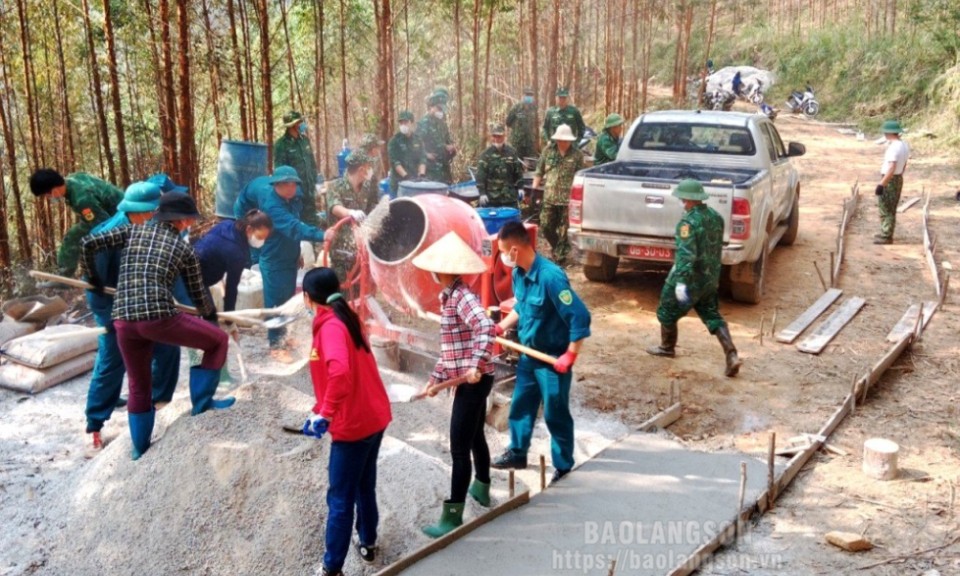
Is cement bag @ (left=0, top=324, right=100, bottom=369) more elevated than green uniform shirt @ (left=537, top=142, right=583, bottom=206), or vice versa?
green uniform shirt @ (left=537, top=142, right=583, bottom=206)

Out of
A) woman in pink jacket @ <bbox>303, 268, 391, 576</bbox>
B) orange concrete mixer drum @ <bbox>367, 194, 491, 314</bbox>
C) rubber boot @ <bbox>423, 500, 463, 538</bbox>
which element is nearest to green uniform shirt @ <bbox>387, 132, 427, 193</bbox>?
orange concrete mixer drum @ <bbox>367, 194, 491, 314</bbox>

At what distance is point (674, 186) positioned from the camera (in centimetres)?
753

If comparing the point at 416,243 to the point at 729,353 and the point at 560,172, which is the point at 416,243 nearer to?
the point at 729,353

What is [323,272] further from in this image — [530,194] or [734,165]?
[530,194]

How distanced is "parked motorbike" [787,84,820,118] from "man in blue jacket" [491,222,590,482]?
2559 centimetres

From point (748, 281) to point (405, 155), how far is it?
4360mm

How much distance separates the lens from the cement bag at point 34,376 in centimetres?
594

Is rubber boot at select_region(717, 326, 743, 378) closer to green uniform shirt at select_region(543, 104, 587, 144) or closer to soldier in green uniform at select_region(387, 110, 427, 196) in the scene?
soldier in green uniform at select_region(387, 110, 427, 196)

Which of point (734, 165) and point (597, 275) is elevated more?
point (734, 165)

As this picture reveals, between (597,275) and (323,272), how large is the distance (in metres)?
5.85

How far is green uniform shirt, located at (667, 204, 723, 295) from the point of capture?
6293 mm

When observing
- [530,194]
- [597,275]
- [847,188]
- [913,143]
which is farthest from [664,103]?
[597,275]

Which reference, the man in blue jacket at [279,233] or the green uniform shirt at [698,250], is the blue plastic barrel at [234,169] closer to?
the man in blue jacket at [279,233]

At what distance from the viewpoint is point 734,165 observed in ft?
28.4
